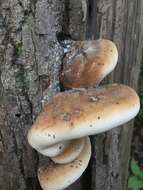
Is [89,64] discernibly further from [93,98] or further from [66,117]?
[66,117]

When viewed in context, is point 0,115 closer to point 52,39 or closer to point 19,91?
point 19,91

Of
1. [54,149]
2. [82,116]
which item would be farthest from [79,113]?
[54,149]

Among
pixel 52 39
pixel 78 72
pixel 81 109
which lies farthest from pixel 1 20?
pixel 81 109

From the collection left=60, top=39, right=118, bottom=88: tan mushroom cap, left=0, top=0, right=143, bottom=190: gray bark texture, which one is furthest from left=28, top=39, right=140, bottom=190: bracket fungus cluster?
left=0, top=0, right=143, bottom=190: gray bark texture

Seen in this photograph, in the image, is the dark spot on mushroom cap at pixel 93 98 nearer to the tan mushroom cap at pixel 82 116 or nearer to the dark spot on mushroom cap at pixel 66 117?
the tan mushroom cap at pixel 82 116

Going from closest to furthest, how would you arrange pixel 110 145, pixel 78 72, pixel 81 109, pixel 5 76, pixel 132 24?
pixel 81 109, pixel 78 72, pixel 5 76, pixel 132 24, pixel 110 145

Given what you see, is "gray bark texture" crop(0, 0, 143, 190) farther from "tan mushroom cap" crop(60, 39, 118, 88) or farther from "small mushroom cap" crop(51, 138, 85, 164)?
"small mushroom cap" crop(51, 138, 85, 164)
